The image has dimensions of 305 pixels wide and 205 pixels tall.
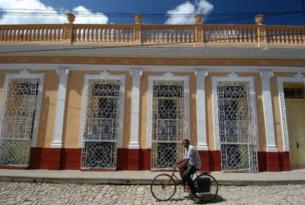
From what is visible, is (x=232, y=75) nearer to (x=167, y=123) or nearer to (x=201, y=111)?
(x=201, y=111)

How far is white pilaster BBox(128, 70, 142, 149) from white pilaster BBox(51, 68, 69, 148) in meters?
2.12

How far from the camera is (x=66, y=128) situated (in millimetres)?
8383

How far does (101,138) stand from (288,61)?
6.43m

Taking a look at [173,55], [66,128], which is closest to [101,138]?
[66,128]

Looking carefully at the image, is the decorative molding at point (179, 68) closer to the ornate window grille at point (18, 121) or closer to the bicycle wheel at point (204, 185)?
the ornate window grille at point (18, 121)

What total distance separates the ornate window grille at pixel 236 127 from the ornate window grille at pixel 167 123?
1.26m

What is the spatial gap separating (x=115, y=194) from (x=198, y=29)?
5806mm

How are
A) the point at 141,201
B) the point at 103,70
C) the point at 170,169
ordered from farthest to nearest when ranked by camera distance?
the point at 103,70
the point at 170,169
the point at 141,201

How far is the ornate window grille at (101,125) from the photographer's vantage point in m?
8.25

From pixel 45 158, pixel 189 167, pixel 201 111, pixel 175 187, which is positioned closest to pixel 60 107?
pixel 45 158

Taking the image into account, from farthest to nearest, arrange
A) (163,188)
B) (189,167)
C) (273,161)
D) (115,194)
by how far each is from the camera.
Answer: (273,161) < (115,194) < (163,188) < (189,167)

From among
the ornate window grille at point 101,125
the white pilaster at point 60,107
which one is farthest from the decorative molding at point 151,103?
the white pilaster at point 60,107

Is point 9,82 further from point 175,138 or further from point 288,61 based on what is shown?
point 288,61

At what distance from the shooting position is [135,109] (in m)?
8.41
